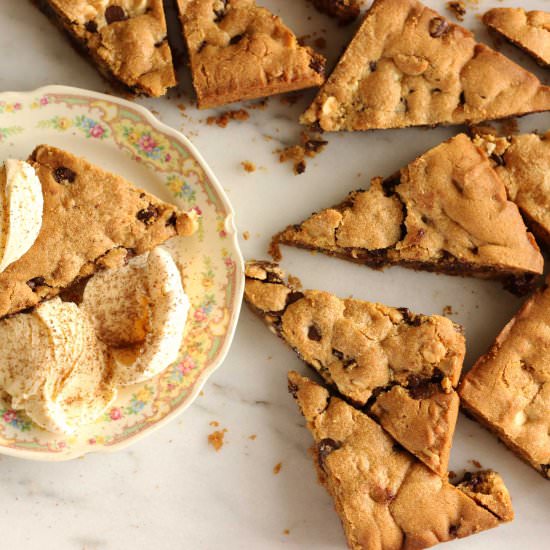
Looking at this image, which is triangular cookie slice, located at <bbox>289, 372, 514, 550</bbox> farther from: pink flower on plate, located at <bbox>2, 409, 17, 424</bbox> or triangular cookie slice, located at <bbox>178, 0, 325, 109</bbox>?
triangular cookie slice, located at <bbox>178, 0, 325, 109</bbox>

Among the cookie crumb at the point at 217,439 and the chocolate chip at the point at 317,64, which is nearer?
the chocolate chip at the point at 317,64

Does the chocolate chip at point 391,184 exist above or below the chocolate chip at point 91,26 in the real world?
below

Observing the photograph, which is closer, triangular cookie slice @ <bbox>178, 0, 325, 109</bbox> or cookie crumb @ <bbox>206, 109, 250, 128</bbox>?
triangular cookie slice @ <bbox>178, 0, 325, 109</bbox>

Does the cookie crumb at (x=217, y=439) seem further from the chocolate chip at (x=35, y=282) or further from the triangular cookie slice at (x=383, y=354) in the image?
the chocolate chip at (x=35, y=282)

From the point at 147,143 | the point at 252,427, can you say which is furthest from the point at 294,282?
the point at 147,143

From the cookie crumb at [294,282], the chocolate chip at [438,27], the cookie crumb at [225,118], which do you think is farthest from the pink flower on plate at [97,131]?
the chocolate chip at [438,27]

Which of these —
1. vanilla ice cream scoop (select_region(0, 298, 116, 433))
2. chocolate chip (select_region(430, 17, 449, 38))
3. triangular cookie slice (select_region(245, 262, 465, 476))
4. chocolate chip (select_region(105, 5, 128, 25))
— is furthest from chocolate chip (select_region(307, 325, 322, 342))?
chocolate chip (select_region(105, 5, 128, 25))

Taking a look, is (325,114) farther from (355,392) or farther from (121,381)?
(121,381)
